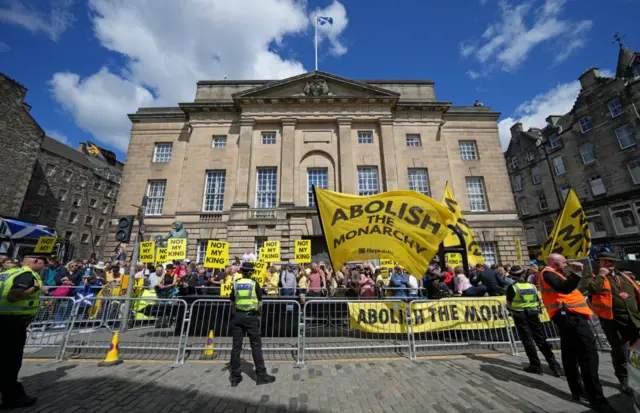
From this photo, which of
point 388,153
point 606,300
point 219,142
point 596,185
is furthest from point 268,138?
point 596,185

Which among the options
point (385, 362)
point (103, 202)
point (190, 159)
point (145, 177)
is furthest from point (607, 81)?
point (103, 202)

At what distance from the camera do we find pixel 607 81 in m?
27.8

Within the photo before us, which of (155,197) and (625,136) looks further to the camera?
(625,136)

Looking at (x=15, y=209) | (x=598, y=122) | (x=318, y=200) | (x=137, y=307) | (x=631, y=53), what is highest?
(x=631, y=53)

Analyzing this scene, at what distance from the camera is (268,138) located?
2161 cm

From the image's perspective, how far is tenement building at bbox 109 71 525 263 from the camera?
64.8 feet

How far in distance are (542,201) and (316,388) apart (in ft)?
139

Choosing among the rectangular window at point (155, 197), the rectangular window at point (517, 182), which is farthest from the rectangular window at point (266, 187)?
the rectangular window at point (517, 182)

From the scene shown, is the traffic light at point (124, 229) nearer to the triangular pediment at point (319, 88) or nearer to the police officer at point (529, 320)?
the police officer at point (529, 320)

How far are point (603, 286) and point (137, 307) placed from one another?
425 inches

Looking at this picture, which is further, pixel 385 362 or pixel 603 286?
pixel 385 362

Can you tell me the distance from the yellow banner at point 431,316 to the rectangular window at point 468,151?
1844 centimetres

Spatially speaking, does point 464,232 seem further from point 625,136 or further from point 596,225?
point 625,136

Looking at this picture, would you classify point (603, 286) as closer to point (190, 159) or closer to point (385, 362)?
point (385, 362)
